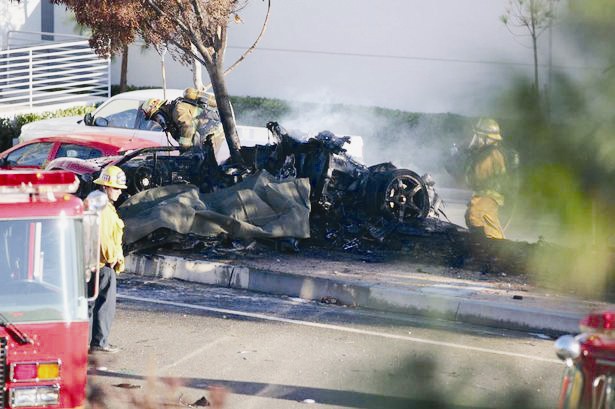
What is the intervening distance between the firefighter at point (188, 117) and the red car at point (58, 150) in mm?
789

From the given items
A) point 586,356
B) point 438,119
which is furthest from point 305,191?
point 438,119

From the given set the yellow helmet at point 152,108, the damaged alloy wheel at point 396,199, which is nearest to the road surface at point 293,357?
the damaged alloy wheel at point 396,199

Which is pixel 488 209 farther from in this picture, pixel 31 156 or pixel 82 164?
pixel 31 156

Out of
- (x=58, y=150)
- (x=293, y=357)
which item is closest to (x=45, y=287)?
(x=293, y=357)

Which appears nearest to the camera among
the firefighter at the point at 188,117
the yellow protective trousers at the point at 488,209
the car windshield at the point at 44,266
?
the yellow protective trousers at the point at 488,209

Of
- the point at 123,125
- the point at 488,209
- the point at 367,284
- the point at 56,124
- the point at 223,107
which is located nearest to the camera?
the point at 488,209

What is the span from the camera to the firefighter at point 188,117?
14.0 meters

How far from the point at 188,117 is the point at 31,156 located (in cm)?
275

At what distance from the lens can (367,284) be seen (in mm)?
10305

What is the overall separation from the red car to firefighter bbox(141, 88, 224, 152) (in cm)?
79

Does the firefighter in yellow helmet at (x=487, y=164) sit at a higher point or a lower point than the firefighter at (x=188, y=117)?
lower

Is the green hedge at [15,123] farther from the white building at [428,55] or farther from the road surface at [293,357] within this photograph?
the white building at [428,55]

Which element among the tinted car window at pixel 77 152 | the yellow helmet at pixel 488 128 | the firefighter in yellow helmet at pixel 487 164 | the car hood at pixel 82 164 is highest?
the yellow helmet at pixel 488 128

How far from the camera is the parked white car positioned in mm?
16688
